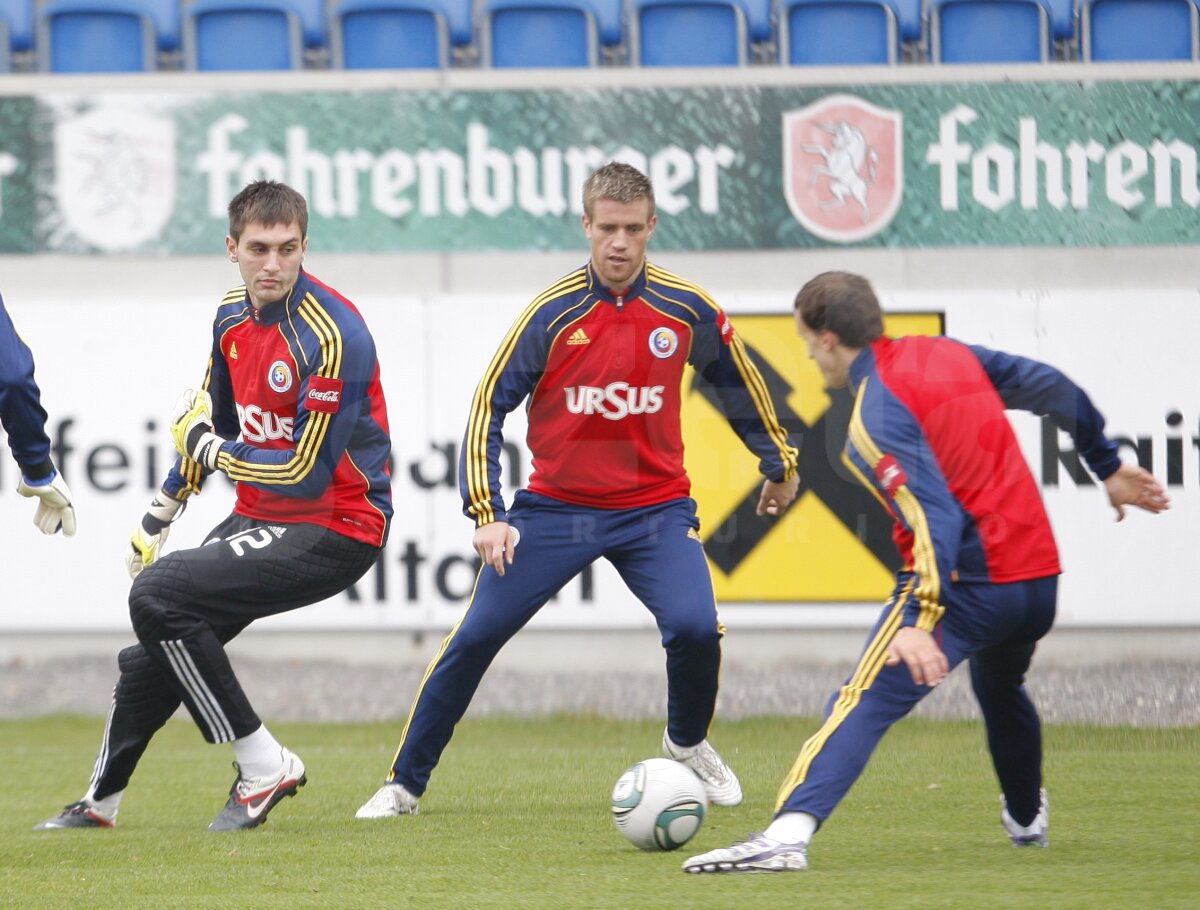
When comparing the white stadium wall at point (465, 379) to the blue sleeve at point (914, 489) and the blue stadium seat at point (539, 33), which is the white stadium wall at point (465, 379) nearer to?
Answer: the blue stadium seat at point (539, 33)

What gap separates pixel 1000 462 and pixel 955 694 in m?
5.24

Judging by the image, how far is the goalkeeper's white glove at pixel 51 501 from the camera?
5.27m

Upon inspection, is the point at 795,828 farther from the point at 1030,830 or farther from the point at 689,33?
the point at 689,33

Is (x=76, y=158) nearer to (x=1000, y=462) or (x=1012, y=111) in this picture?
(x=1012, y=111)

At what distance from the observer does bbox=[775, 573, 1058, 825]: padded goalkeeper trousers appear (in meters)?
4.24

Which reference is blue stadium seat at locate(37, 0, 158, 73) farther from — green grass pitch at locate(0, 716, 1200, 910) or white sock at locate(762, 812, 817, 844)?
white sock at locate(762, 812, 817, 844)

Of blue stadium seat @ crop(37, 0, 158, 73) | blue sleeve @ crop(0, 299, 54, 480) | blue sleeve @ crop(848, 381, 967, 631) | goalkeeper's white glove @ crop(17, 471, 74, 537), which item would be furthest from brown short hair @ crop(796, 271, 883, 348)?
blue stadium seat @ crop(37, 0, 158, 73)

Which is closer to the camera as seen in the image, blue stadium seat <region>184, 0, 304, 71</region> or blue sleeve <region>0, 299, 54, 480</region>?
blue sleeve <region>0, 299, 54, 480</region>

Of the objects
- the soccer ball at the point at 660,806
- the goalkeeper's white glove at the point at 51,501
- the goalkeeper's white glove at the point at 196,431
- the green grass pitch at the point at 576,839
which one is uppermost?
the goalkeeper's white glove at the point at 196,431

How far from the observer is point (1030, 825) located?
4.85 m

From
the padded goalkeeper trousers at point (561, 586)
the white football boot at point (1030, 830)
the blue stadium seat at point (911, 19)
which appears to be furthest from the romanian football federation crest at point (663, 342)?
the blue stadium seat at point (911, 19)

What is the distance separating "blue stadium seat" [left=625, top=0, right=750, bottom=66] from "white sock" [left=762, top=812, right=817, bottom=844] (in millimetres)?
7267

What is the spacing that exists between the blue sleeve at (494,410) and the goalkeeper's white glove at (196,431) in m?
0.81

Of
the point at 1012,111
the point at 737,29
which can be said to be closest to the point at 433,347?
the point at 737,29
